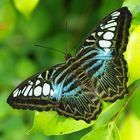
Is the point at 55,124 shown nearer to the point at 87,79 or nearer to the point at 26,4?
the point at 87,79

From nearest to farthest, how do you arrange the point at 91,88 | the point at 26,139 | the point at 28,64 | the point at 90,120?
the point at 90,120
the point at 91,88
the point at 26,139
the point at 28,64

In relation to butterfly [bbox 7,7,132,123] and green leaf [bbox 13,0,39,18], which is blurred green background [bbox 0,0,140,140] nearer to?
green leaf [bbox 13,0,39,18]

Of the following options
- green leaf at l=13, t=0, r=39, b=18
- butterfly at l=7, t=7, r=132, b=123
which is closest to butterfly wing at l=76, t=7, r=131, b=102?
butterfly at l=7, t=7, r=132, b=123

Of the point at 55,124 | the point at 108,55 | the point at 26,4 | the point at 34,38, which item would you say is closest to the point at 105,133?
the point at 55,124

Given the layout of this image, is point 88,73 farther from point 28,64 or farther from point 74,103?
point 28,64

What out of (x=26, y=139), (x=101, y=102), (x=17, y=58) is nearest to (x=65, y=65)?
(x=101, y=102)

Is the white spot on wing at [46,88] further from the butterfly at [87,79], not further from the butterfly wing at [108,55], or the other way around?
the butterfly wing at [108,55]
